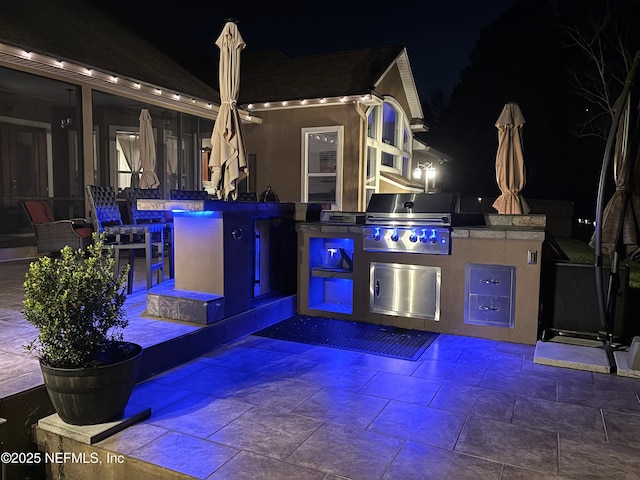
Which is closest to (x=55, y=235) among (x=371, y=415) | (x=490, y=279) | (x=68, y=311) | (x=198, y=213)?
(x=198, y=213)

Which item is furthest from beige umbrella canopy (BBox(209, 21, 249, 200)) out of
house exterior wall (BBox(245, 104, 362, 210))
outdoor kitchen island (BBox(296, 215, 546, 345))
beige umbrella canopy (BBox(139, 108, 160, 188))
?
house exterior wall (BBox(245, 104, 362, 210))

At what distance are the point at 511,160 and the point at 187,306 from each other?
540 cm

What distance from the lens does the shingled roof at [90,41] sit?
7.03m

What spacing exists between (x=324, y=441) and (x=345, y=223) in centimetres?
330

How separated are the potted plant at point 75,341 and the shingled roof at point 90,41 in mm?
5137

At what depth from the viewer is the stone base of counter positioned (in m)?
4.47

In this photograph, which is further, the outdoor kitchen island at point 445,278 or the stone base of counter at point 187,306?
the outdoor kitchen island at point 445,278

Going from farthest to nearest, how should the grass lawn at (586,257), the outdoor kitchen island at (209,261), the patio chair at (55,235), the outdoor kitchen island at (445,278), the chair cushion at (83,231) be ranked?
the grass lawn at (586,257) < the chair cushion at (83,231) < the patio chair at (55,235) < the outdoor kitchen island at (445,278) < the outdoor kitchen island at (209,261)

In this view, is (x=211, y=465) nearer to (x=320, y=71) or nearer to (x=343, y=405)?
(x=343, y=405)

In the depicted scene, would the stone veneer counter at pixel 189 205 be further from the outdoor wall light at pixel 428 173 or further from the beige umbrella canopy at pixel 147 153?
the outdoor wall light at pixel 428 173

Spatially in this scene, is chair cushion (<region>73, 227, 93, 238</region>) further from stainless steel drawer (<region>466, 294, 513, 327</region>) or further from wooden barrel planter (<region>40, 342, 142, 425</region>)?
stainless steel drawer (<region>466, 294, 513, 327</region>)

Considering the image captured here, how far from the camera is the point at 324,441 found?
9.11 feet

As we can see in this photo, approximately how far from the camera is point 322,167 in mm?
10992

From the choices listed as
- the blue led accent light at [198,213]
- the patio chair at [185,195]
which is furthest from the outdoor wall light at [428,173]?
the blue led accent light at [198,213]
